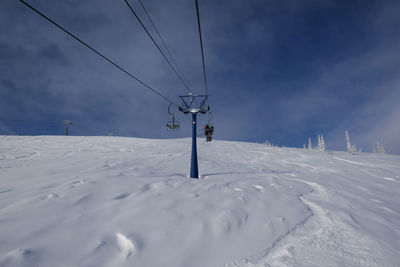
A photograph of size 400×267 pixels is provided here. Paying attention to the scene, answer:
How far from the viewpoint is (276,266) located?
2465mm

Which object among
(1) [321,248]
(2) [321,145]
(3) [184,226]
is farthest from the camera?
(2) [321,145]

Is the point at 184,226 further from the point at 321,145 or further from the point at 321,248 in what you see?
the point at 321,145

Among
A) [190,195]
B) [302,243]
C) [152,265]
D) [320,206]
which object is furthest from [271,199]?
[152,265]

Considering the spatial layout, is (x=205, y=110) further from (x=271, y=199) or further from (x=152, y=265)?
(x=152, y=265)

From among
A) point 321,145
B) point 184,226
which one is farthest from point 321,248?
point 321,145

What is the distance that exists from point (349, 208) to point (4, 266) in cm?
722

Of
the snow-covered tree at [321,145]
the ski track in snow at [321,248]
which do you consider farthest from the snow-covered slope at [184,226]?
the snow-covered tree at [321,145]

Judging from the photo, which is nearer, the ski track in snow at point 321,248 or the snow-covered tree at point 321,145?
the ski track in snow at point 321,248

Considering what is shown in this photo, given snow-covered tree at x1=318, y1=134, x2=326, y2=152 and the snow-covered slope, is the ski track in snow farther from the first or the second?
snow-covered tree at x1=318, y1=134, x2=326, y2=152

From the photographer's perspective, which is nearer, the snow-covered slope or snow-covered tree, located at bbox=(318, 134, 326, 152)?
the snow-covered slope

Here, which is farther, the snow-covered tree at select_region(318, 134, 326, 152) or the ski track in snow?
the snow-covered tree at select_region(318, 134, 326, 152)

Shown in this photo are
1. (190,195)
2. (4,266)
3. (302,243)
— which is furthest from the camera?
(190,195)

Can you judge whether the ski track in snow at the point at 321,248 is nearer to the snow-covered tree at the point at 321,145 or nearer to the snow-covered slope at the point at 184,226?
the snow-covered slope at the point at 184,226

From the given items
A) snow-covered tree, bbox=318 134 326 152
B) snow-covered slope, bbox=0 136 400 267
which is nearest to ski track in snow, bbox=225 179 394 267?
snow-covered slope, bbox=0 136 400 267
